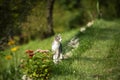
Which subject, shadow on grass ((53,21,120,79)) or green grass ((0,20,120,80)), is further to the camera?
shadow on grass ((53,21,120,79))

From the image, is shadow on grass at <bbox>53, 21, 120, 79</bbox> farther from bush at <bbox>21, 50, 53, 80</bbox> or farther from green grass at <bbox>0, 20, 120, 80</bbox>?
bush at <bbox>21, 50, 53, 80</bbox>

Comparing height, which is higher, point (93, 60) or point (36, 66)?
point (93, 60)

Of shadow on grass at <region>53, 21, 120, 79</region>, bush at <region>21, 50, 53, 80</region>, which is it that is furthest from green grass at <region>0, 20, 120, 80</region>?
bush at <region>21, 50, 53, 80</region>

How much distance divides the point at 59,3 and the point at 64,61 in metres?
38.5

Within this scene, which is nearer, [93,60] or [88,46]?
[93,60]

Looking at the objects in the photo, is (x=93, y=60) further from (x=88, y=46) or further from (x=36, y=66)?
(x=36, y=66)

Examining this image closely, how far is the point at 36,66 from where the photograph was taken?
14281 mm

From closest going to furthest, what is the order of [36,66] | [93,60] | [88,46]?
[36,66]
[93,60]
[88,46]

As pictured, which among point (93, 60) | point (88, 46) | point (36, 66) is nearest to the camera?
point (36, 66)

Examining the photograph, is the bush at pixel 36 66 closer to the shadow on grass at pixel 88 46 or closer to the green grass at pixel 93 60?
the green grass at pixel 93 60

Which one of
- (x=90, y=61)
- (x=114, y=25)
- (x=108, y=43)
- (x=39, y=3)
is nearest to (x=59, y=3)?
(x=39, y=3)

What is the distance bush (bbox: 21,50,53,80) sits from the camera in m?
14.3

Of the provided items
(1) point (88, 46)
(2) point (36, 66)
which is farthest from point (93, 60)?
(2) point (36, 66)

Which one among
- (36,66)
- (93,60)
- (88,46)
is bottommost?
(36,66)
